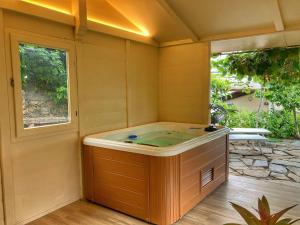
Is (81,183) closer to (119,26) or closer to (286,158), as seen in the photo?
(119,26)

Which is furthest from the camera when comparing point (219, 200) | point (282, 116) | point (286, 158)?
point (282, 116)

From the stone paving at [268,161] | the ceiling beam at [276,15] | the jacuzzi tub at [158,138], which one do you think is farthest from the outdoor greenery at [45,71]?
the stone paving at [268,161]

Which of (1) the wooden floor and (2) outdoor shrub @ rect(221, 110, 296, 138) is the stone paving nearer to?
(1) the wooden floor

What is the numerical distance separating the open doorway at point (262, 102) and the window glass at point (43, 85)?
2.78 m

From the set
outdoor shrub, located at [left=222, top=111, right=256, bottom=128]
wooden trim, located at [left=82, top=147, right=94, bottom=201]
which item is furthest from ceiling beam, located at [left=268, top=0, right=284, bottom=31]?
Answer: outdoor shrub, located at [left=222, top=111, right=256, bottom=128]

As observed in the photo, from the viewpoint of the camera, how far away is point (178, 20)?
10.6ft

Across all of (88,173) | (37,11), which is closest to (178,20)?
(37,11)

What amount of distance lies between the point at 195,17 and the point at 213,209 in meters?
2.31

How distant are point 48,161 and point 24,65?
3.30ft

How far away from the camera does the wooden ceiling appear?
2791mm

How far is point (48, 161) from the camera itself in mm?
2676

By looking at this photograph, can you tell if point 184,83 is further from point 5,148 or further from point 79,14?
point 5,148

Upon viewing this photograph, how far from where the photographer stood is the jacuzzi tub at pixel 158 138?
2445 mm

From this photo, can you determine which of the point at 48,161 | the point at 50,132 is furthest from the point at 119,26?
the point at 48,161
